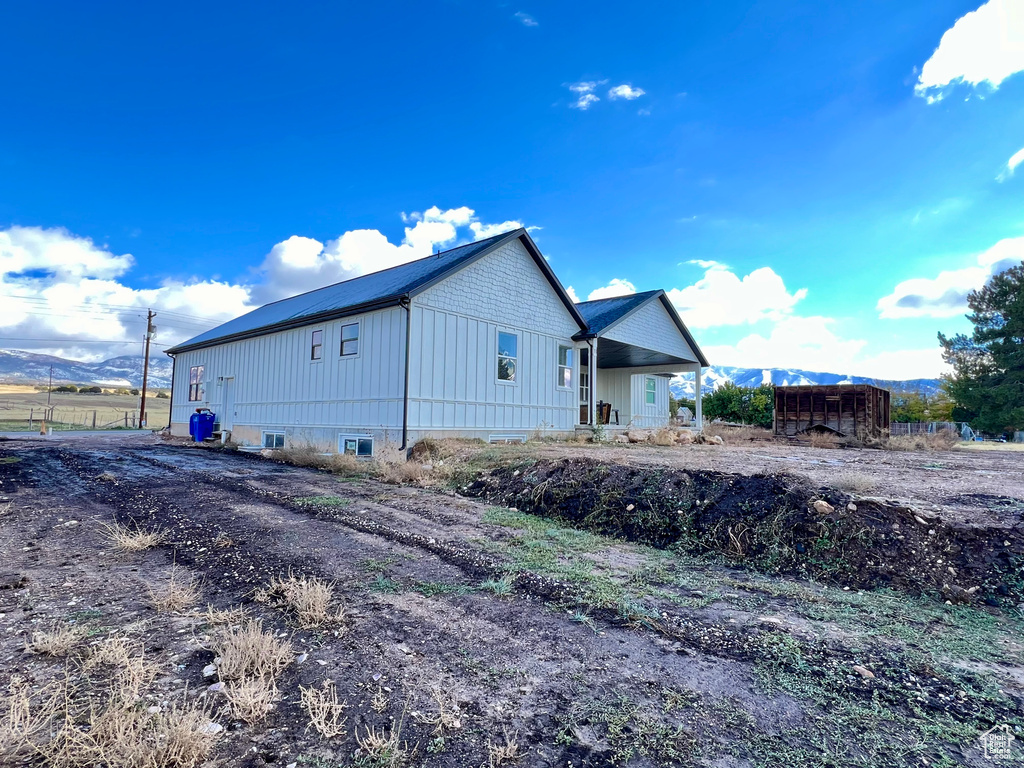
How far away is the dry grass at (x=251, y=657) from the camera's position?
9.07 ft

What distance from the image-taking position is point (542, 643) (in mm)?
3305

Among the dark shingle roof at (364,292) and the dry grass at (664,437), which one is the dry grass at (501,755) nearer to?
the dark shingle roof at (364,292)

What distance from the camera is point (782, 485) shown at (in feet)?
19.7

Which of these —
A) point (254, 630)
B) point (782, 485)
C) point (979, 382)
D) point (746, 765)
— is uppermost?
point (979, 382)

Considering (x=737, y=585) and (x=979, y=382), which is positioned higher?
(x=979, y=382)

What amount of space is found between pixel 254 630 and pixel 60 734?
0.95 m

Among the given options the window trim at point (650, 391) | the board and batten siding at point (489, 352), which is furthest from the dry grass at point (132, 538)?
the window trim at point (650, 391)

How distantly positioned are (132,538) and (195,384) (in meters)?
19.3

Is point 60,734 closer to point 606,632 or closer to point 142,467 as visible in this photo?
point 606,632

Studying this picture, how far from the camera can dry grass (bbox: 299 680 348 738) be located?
92.0 inches

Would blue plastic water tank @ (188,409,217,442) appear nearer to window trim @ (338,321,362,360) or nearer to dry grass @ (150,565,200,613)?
window trim @ (338,321,362,360)

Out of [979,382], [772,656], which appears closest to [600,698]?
[772,656]

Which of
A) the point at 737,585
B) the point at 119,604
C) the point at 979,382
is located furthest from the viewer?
the point at 979,382

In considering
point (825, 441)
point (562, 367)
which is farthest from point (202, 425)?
point (825, 441)
